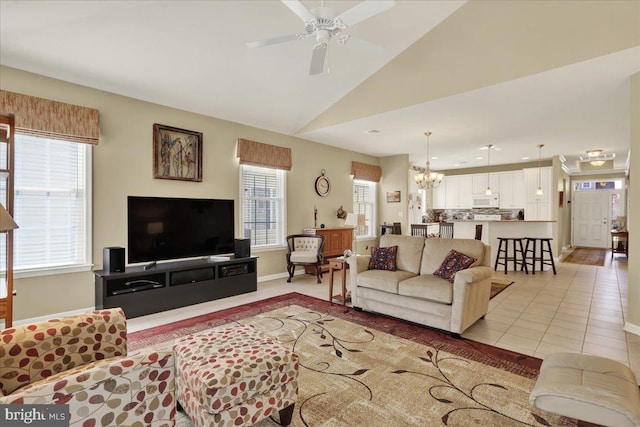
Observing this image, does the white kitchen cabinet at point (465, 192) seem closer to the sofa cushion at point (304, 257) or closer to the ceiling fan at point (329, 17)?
the sofa cushion at point (304, 257)

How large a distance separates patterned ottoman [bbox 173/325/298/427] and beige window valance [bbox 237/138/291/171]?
389cm

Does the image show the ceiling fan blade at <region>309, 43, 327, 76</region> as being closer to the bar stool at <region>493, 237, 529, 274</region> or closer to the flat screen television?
the flat screen television

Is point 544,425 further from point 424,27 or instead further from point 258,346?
point 424,27

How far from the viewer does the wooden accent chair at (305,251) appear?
5828 mm

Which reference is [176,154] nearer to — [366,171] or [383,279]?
[383,279]

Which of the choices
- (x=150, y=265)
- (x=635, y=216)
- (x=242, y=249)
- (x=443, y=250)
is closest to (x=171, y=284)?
(x=150, y=265)

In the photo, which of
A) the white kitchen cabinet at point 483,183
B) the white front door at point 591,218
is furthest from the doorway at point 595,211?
the white kitchen cabinet at point 483,183

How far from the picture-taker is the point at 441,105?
445 centimetres

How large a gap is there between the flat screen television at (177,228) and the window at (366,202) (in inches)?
149

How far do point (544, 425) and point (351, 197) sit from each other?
6.10 metres

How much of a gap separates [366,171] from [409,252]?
165 inches

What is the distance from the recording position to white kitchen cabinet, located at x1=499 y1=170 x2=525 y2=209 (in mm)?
9098

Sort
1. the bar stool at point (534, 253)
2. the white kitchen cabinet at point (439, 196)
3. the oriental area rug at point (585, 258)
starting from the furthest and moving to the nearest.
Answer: the white kitchen cabinet at point (439, 196)
the oriental area rug at point (585, 258)
the bar stool at point (534, 253)

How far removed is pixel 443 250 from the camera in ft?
13.0
